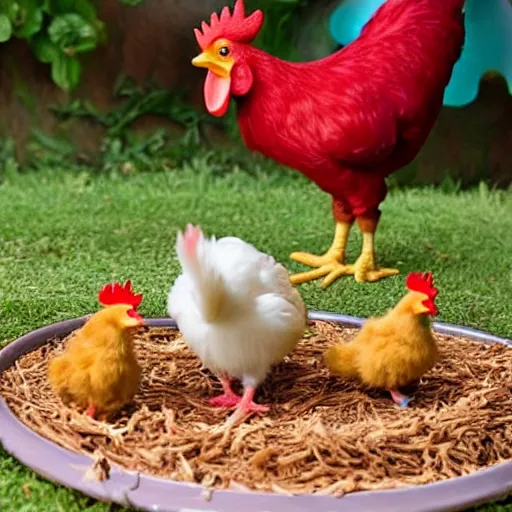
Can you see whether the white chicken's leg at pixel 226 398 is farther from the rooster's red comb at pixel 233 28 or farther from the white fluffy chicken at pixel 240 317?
the rooster's red comb at pixel 233 28

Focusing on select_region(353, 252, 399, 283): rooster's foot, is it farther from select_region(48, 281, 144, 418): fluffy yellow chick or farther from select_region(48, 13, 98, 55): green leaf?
select_region(48, 13, 98, 55): green leaf

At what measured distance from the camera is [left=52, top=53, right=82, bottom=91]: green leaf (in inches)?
152

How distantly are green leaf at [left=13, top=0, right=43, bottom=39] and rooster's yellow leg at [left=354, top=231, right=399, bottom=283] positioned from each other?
2.05 meters

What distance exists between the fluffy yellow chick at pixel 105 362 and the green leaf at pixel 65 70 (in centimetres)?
262

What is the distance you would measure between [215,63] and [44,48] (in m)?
1.74

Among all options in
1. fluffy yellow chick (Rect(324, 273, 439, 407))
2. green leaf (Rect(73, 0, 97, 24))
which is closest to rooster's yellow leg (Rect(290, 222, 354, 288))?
fluffy yellow chick (Rect(324, 273, 439, 407))

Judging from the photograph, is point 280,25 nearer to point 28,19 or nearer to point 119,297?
point 28,19

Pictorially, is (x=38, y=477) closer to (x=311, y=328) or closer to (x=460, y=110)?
(x=311, y=328)

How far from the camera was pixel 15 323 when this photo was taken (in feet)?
6.67

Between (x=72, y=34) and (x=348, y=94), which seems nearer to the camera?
(x=348, y=94)

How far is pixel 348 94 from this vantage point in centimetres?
232

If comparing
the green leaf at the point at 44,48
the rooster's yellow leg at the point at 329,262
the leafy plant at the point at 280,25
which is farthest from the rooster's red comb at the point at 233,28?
the green leaf at the point at 44,48

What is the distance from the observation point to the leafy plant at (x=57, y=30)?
3803 mm

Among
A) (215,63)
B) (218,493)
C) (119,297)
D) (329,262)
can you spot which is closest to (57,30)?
(215,63)
